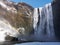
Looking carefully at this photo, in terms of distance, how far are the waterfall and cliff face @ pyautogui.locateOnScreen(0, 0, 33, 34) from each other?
0.17 meters

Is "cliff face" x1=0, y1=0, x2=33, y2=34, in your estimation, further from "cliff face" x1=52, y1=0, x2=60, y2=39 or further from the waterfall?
"cliff face" x1=52, y1=0, x2=60, y2=39

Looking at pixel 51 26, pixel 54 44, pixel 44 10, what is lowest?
pixel 54 44

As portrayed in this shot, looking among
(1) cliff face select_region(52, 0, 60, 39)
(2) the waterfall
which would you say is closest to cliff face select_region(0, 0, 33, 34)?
(2) the waterfall

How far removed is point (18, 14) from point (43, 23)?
84 cm

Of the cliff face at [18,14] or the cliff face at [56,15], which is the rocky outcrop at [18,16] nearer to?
the cliff face at [18,14]

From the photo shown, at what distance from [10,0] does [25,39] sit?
46.6 inches

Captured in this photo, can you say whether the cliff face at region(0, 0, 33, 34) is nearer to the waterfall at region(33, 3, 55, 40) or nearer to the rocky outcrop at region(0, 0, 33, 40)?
the rocky outcrop at region(0, 0, 33, 40)

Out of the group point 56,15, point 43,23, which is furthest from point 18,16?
point 56,15

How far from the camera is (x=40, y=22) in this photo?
600cm

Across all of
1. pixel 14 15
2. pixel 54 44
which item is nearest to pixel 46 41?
pixel 54 44

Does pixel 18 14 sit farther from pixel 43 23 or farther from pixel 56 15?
pixel 56 15

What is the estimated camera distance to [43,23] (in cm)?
601

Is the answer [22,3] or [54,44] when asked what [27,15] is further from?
[54,44]

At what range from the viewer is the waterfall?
5.62m
